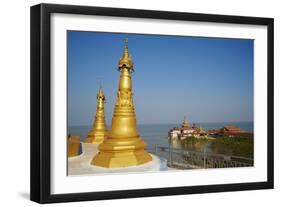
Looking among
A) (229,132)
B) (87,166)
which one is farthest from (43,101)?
(229,132)

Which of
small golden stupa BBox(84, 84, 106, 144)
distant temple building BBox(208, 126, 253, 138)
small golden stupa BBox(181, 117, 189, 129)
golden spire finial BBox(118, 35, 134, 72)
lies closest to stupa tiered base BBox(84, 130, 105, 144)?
small golden stupa BBox(84, 84, 106, 144)

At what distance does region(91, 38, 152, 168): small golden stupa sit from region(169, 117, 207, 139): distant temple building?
329 mm

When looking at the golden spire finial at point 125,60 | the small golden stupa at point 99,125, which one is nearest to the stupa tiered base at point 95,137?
the small golden stupa at point 99,125

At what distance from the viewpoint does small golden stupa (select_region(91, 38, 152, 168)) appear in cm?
636

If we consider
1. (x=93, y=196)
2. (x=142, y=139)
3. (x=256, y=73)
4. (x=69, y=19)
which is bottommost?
(x=93, y=196)

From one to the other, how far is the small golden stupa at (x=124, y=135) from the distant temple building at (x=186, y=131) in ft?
1.08

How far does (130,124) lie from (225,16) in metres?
1.42

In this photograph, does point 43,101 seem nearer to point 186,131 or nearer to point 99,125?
point 99,125

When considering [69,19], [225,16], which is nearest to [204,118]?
[225,16]

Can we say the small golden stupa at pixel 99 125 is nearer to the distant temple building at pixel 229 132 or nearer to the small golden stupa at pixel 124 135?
the small golden stupa at pixel 124 135

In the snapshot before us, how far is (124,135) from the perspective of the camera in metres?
6.46

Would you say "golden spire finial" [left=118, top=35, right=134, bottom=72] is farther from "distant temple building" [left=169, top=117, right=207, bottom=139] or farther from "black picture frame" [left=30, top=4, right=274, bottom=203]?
"distant temple building" [left=169, top=117, right=207, bottom=139]

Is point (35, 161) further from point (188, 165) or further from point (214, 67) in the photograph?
point (214, 67)

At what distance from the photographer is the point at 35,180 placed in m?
6.00
